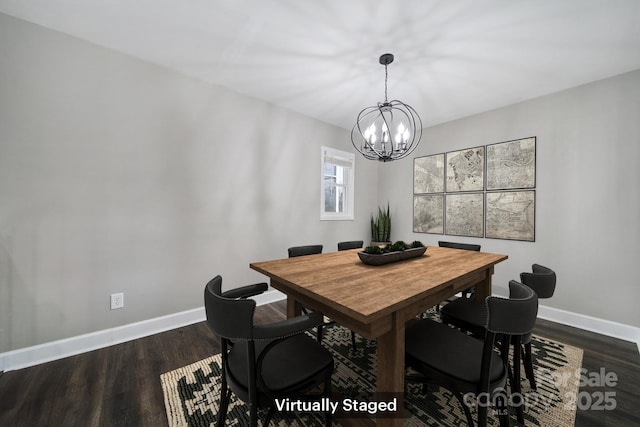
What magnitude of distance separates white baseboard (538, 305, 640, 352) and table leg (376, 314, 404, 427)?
2.79 metres

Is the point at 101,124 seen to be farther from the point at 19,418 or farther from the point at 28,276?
the point at 19,418

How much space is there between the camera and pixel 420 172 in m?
3.89

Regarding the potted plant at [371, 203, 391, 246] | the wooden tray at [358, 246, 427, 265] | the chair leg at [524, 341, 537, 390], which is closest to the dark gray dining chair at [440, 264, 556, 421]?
the chair leg at [524, 341, 537, 390]

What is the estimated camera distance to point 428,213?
379cm

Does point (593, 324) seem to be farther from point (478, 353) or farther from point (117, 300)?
point (117, 300)

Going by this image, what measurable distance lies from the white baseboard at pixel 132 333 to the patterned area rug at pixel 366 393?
69 centimetres

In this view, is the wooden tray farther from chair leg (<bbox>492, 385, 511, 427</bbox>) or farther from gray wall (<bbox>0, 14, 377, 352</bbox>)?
gray wall (<bbox>0, 14, 377, 352</bbox>)

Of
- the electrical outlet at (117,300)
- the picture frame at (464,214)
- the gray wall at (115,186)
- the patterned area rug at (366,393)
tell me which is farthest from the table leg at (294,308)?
the picture frame at (464,214)

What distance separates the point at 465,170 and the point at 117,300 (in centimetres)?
439

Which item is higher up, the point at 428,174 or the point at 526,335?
the point at 428,174

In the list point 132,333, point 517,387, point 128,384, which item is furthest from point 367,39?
point 132,333

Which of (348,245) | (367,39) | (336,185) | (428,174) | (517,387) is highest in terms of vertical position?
(367,39)

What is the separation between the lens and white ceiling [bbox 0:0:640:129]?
1634 millimetres

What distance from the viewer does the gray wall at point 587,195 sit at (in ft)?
7.55
